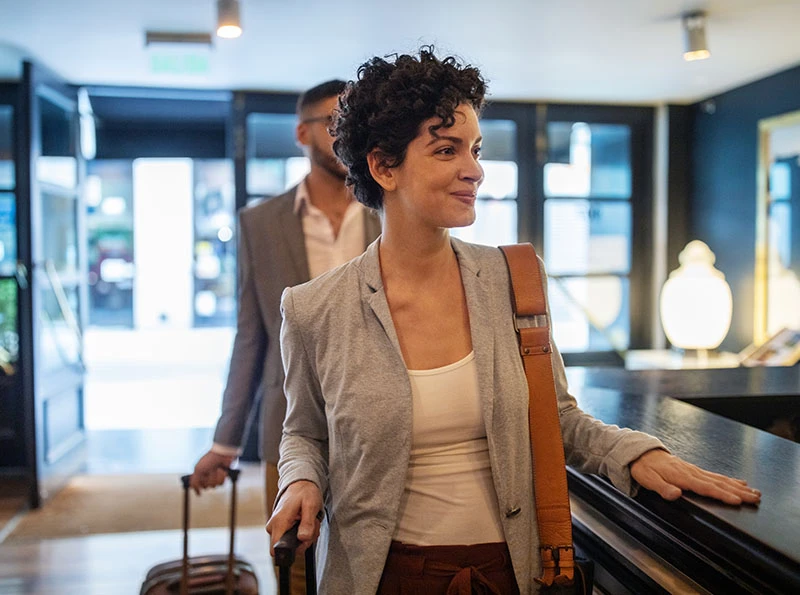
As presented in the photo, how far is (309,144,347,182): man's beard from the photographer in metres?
1.99

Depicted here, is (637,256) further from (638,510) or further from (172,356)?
(172,356)

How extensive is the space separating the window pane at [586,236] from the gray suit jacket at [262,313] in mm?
4257

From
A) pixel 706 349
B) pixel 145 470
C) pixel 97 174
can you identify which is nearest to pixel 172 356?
pixel 97 174

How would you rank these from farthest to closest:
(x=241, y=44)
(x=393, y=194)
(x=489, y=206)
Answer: (x=489, y=206)
(x=241, y=44)
(x=393, y=194)

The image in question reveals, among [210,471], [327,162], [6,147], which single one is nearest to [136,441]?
[6,147]

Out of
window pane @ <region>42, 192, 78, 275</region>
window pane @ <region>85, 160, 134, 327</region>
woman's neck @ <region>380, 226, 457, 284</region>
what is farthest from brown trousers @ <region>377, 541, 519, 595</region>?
window pane @ <region>85, 160, 134, 327</region>

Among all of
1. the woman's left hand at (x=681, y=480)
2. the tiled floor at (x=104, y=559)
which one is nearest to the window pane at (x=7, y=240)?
the tiled floor at (x=104, y=559)

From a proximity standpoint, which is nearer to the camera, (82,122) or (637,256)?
(82,122)

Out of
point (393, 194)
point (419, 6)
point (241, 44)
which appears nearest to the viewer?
point (393, 194)

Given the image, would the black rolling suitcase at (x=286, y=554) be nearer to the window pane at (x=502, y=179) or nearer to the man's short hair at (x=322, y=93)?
the man's short hair at (x=322, y=93)

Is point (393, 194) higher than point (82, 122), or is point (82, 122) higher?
point (82, 122)

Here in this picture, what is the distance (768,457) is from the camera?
1246 mm

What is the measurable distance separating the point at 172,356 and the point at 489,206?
Result: 21.4 ft

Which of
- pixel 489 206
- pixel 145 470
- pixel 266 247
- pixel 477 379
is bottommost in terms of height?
pixel 145 470
